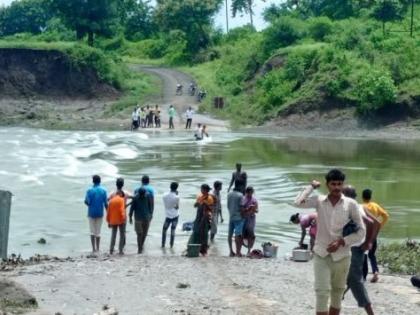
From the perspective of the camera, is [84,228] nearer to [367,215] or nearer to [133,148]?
[367,215]

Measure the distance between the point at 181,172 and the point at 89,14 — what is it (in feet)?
151

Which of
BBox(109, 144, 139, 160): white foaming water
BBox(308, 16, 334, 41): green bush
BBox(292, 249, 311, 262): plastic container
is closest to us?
BBox(292, 249, 311, 262): plastic container

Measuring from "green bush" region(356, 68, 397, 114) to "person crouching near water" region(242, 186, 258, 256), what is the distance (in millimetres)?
36297

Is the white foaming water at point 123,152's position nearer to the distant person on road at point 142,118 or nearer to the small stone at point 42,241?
the distant person on road at point 142,118

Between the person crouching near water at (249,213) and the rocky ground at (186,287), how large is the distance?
1.17 meters

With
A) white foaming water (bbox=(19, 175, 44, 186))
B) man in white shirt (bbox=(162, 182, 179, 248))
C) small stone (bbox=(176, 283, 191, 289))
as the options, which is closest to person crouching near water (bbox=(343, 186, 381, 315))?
small stone (bbox=(176, 283, 191, 289))

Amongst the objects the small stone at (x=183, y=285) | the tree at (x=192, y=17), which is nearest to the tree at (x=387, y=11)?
the tree at (x=192, y=17)

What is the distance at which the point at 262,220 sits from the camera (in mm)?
22078

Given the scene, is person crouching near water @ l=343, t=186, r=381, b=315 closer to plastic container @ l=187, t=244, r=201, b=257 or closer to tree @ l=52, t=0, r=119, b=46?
plastic container @ l=187, t=244, r=201, b=257

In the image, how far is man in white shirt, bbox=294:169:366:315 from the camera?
29.3 ft

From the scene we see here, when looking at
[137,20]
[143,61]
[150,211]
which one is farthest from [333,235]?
[137,20]

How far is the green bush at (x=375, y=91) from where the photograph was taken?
5191 cm

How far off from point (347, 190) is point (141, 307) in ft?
9.98

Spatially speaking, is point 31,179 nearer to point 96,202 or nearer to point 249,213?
point 96,202
